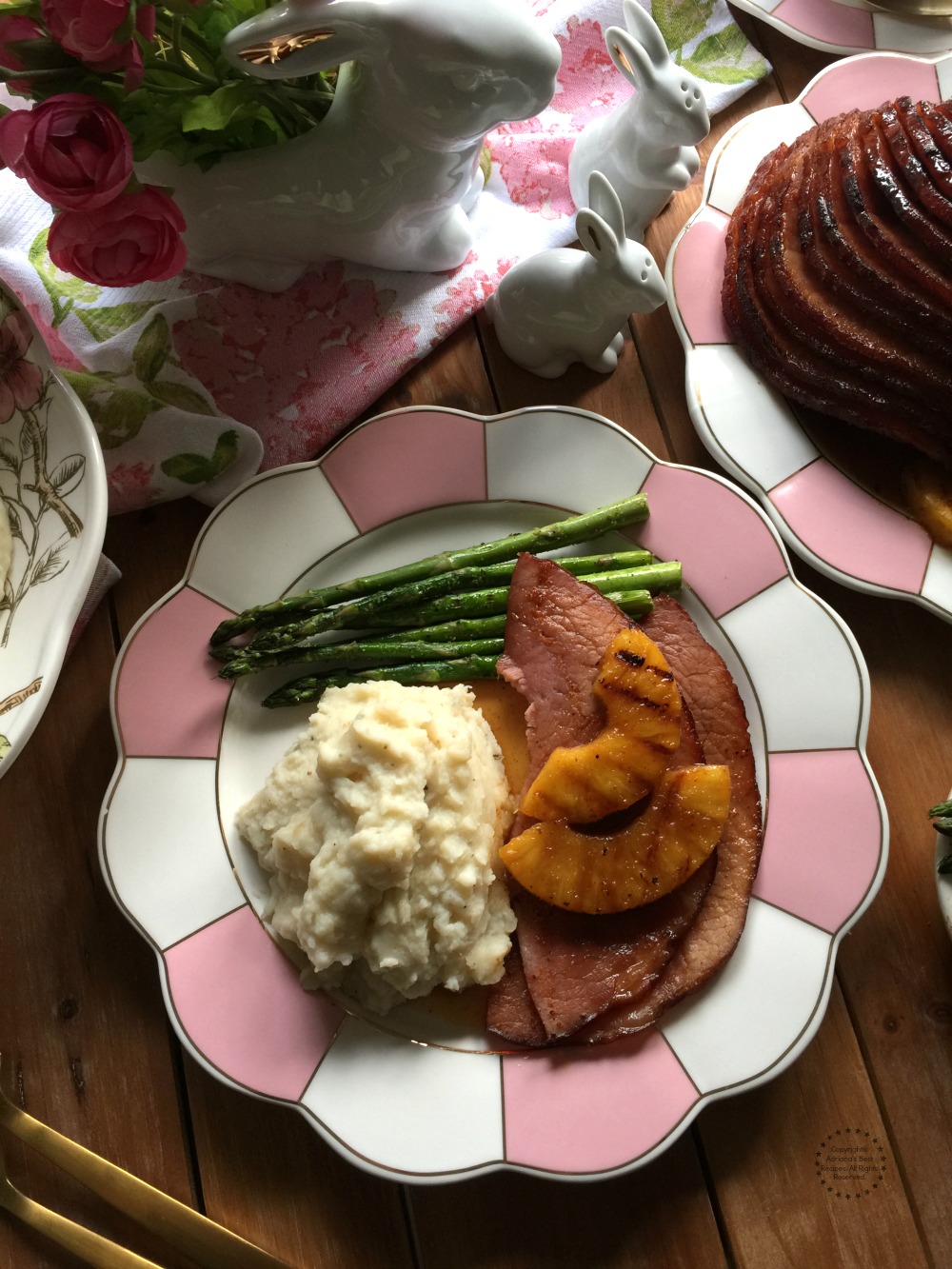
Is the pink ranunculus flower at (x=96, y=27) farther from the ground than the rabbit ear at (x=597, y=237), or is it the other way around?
the pink ranunculus flower at (x=96, y=27)

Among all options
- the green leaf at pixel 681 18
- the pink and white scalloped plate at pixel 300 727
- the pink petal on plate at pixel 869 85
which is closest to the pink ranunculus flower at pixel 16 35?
the pink and white scalloped plate at pixel 300 727

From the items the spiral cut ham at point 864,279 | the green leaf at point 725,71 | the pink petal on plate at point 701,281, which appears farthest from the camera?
the green leaf at point 725,71

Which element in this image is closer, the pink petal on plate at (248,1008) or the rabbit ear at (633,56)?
the pink petal on plate at (248,1008)

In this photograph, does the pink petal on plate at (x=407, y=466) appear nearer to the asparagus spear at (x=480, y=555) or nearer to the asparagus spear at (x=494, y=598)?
the asparagus spear at (x=480, y=555)

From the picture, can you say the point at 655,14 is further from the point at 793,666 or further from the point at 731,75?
the point at 793,666

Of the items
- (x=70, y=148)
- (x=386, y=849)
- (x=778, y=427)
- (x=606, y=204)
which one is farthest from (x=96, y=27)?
(x=778, y=427)

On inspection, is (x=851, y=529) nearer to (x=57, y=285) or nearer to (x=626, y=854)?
(x=626, y=854)

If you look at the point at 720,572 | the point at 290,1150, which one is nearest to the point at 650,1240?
the point at 290,1150
